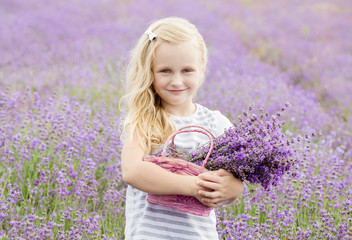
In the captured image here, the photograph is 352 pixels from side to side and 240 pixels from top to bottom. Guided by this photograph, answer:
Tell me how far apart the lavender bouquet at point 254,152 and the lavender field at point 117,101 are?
63 centimetres

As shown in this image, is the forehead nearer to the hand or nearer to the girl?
the girl

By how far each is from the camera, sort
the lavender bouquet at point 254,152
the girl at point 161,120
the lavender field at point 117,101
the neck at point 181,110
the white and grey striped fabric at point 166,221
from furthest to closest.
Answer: the lavender field at point 117,101 → the neck at point 181,110 → the white and grey striped fabric at point 166,221 → the girl at point 161,120 → the lavender bouquet at point 254,152

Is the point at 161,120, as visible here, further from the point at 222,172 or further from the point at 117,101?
the point at 117,101

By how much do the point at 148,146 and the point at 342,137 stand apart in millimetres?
3174

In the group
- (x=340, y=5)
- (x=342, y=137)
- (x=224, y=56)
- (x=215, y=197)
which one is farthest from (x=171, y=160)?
(x=340, y=5)

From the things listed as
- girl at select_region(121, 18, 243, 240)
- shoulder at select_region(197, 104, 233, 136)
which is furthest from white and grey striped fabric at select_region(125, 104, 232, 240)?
shoulder at select_region(197, 104, 233, 136)

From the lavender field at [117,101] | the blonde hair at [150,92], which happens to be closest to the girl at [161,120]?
the blonde hair at [150,92]

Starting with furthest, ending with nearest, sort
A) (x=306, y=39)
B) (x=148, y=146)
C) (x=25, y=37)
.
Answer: (x=306, y=39), (x=25, y=37), (x=148, y=146)

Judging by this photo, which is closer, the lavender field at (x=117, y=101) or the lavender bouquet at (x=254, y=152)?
the lavender bouquet at (x=254, y=152)

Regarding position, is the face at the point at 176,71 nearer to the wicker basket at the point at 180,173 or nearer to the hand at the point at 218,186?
the wicker basket at the point at 180,173

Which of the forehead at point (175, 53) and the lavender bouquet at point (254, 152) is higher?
the forehead at point (175, 53)

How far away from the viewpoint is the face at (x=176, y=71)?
2.14 m

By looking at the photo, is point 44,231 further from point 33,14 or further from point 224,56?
point 33,14

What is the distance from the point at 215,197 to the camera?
72.1 inches
